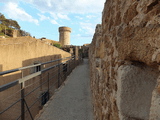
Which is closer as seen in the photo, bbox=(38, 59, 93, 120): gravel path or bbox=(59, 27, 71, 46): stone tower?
bbox=(38, 59, 93, 120): gravel path

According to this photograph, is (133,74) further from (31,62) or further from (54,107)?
(31,62)

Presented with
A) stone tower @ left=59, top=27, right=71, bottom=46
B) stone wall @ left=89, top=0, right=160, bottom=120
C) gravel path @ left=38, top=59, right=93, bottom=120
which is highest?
stone tower @ left=59, top=27, right=71, bottom=46

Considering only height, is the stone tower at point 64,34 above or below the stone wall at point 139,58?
above

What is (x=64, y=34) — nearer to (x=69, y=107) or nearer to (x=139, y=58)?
(x=69, y=107)

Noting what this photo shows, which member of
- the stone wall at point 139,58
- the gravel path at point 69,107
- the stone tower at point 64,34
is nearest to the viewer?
the stone wall at point 139,58

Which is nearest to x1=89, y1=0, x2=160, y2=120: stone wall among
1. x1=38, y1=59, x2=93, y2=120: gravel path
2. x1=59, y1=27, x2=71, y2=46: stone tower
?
x1=38, y1=59, x2=93, y2=120: gravel path

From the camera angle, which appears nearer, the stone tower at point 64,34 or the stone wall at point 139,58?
the stone wall at point 139,58

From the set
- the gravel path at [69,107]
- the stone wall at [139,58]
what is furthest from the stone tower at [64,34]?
the stone wall at [139,58]

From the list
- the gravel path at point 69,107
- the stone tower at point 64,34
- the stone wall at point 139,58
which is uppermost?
the stone tower at point 64,34

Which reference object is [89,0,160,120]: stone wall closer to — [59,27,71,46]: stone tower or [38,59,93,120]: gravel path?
[38,59,93,120]: gravel path

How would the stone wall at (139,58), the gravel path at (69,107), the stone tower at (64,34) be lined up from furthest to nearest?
the stone tower at (64,34) → the gravel path at (69,107) → the stone wall at (139,58)

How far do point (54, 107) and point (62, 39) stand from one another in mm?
20500

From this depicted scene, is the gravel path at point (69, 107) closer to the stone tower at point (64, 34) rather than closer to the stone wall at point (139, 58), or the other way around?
the stone wall at point (139, 58)

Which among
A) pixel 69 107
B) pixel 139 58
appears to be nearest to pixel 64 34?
pixel 69 107
